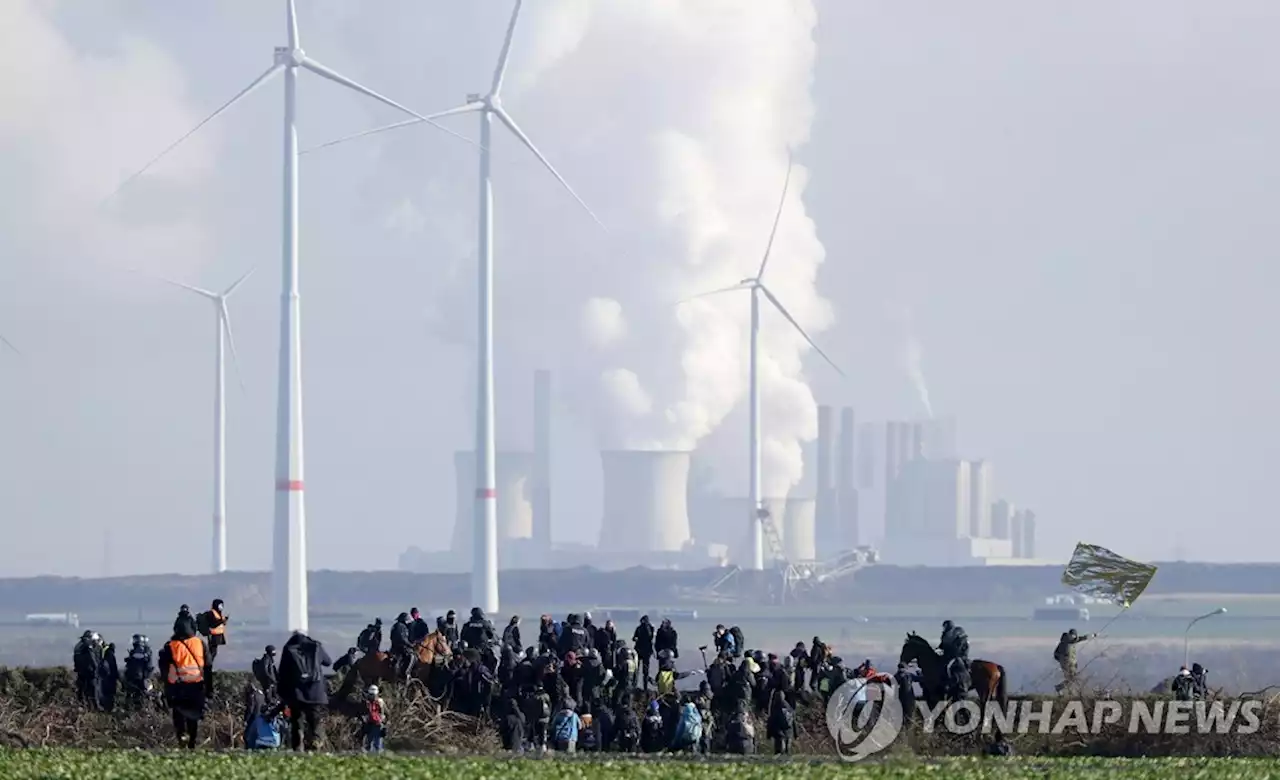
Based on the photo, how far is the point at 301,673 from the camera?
3606 cm

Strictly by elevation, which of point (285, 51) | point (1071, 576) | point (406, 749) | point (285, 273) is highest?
point (285, 51)

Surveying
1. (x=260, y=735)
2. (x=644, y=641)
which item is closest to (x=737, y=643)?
(x=644, y=641)

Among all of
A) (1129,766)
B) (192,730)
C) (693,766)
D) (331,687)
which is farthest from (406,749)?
(1129,766)

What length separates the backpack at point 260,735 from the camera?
129 feet

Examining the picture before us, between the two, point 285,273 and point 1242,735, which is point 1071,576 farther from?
point 285,273

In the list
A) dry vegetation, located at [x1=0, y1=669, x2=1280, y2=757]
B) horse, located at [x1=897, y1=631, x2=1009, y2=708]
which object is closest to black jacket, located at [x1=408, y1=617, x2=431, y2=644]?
dry vegetation, located at [x1=0, y1=669, x2=1280, y2=757]

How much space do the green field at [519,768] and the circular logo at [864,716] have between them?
537cm

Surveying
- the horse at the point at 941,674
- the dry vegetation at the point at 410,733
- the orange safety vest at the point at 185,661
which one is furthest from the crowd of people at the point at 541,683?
the dry vegetation at the point at 410,733

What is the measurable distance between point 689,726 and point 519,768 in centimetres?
923

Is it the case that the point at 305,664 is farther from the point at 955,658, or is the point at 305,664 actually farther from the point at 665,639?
the point at 665,639

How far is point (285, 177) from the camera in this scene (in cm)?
12125

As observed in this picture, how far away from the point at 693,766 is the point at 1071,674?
48.4ft

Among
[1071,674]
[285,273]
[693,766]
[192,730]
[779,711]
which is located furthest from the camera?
[285,273]

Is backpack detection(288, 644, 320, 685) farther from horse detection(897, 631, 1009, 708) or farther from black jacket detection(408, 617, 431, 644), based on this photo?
black jacket detection(408, 617, 431, 644)
